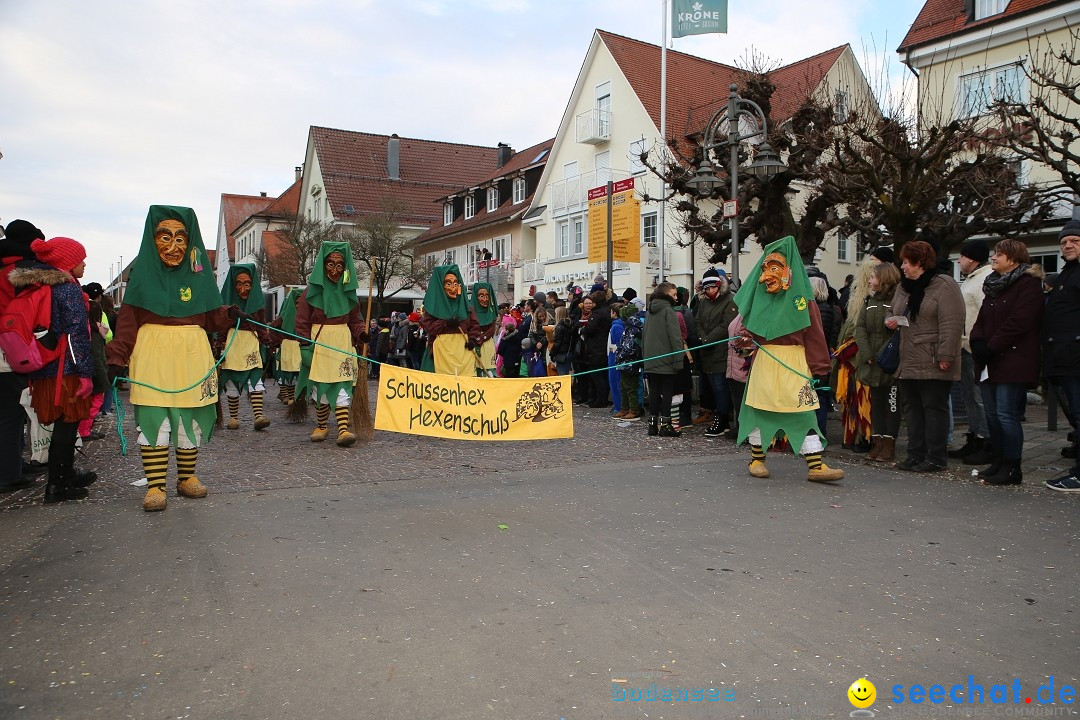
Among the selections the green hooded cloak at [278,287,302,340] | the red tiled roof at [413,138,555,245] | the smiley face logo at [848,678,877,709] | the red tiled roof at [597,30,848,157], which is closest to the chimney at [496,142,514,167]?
the red tiled roof at [413,138,555,245]

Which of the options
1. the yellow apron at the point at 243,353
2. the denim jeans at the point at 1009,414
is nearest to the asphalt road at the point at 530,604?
the denim jeans at the point at 1009,414

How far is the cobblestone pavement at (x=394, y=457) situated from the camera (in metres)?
7.64

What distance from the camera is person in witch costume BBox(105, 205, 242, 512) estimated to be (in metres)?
6.54

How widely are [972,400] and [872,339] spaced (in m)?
1.25

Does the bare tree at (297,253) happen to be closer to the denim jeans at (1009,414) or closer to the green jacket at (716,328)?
the green jacket at (716,328)

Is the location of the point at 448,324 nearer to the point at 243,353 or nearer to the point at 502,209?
the point at 243,353

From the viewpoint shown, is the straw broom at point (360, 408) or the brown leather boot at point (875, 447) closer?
the brown leather boot at point (875, 447)

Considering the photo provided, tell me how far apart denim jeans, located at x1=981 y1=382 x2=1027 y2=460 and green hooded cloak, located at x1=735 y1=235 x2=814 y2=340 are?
1753 mm

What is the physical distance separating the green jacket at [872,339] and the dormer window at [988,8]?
22.5 metres

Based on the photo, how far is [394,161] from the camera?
60.0m

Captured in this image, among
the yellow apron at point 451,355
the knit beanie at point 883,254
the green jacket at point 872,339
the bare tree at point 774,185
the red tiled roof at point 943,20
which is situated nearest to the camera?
the green jacket at point 872,339

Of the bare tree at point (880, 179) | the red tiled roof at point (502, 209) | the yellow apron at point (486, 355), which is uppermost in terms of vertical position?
the red tiled roof at point (502, 209)

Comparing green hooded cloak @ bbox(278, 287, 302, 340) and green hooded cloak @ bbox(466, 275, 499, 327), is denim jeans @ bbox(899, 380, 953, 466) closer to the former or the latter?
green hooded cloak @ bbox(466, 275, 499, 327)

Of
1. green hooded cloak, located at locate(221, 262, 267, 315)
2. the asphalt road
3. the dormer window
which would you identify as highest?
the dormer window
